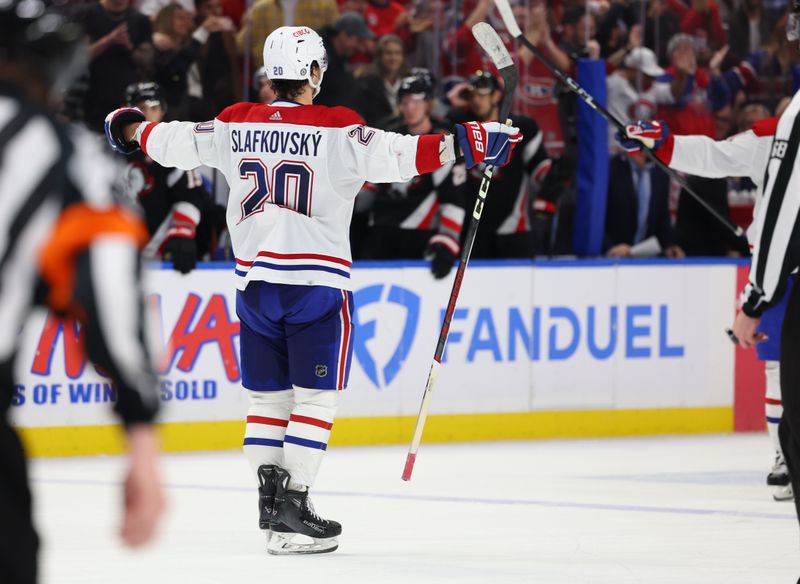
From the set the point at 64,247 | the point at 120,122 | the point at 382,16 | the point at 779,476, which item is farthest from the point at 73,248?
the point at 382,16

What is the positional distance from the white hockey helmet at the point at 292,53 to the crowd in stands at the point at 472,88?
2.52 metres

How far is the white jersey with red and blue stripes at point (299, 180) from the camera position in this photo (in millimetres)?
4633

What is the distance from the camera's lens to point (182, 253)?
22.4 ft

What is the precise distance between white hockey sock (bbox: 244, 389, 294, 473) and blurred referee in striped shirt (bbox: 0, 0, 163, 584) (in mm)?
2653

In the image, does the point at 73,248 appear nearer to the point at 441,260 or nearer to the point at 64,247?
the point at 64,247

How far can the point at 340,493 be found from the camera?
5918 mm

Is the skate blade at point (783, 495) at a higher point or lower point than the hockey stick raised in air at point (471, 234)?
lower

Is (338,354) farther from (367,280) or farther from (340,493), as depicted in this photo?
(367,280)

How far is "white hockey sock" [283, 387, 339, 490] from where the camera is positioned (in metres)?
4.66

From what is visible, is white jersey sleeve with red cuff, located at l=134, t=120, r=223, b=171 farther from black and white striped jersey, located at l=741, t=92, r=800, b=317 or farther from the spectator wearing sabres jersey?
the spectator wearing sabres jersey

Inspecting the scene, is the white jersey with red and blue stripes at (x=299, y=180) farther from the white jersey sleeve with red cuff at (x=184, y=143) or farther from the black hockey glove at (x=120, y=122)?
the black hockey glove at (x=120, y=122)

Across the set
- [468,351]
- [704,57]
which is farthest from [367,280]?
[704,57]

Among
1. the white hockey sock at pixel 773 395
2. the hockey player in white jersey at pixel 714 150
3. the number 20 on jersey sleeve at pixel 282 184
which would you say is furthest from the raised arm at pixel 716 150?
the number 20 on jersey sleeve at pixel 282 184

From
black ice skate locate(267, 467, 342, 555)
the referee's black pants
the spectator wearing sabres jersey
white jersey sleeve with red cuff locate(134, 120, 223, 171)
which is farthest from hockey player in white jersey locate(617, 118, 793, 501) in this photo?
the referee's black pants
